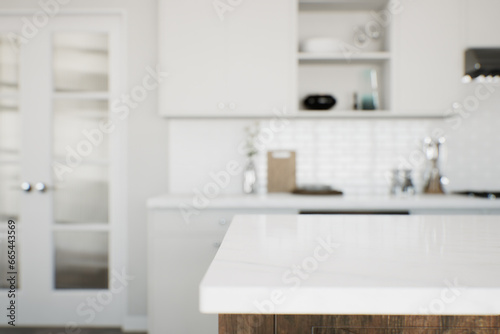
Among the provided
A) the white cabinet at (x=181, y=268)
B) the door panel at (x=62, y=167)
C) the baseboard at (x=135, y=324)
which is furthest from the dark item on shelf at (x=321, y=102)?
the baseboard at (x=135, y=324)

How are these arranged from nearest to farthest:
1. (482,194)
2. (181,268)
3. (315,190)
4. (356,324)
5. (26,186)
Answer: (356,324) → (181,268) → (482,194) → (315,190) → (26,186)

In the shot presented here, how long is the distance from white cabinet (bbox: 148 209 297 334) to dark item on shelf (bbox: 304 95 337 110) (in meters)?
1.05

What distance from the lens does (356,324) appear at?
771 millimetres

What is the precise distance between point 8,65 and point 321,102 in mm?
2287

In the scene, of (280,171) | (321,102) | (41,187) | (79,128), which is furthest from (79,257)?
(321,102)

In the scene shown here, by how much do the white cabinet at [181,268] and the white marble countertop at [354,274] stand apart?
1277 mm

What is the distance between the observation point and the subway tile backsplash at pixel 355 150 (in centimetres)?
297

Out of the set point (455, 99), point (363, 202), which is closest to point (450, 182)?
point (455, 99)

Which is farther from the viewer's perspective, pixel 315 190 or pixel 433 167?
pixel 433 167

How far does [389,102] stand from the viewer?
2.74 m

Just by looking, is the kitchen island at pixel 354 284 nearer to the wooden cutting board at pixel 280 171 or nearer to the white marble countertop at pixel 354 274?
the white marble countertop at pixel 354 274

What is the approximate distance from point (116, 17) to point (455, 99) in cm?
243

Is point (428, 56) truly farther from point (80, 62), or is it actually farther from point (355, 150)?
point (80, 62)

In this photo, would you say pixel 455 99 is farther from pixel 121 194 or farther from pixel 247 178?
pixel 121 194
